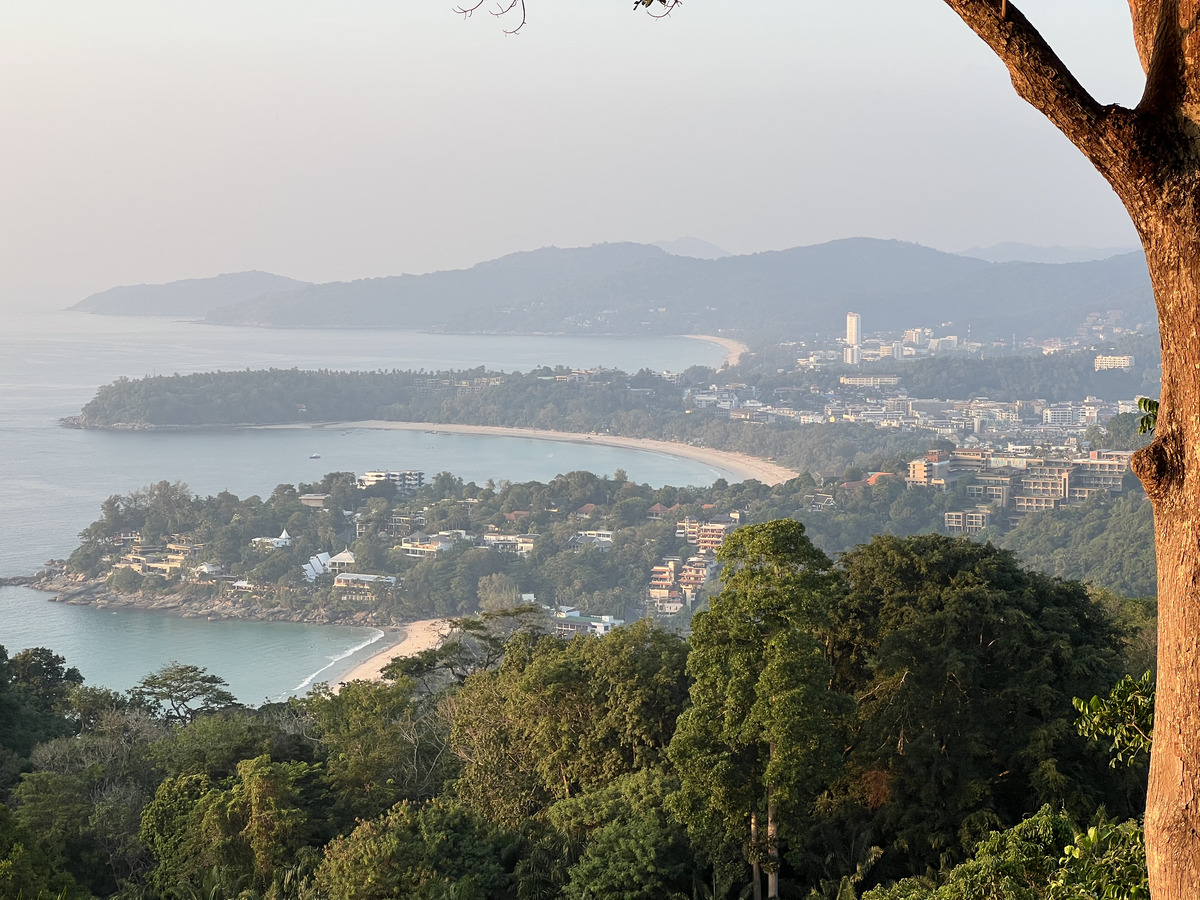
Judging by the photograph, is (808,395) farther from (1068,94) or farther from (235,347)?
(1068,94)

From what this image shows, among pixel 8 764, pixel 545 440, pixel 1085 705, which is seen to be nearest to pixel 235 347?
pixel 545 440

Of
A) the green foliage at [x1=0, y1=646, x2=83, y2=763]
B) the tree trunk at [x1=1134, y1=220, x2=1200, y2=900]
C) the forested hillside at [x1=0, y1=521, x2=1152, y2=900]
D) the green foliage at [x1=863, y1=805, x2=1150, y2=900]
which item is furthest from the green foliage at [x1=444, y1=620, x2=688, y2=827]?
the tree trunk at [x1=1134, y1=220, x2=1200, y2=900]

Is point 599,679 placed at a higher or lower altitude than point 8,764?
higher

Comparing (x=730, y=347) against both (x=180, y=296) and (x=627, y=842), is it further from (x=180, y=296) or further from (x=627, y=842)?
(x=627, y=842)

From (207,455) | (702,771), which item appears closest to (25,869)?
(702,771)

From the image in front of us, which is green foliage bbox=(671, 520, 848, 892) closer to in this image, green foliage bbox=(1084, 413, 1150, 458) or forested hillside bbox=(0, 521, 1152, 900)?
forested hillside bbox=(0, 521, 1152, 900)

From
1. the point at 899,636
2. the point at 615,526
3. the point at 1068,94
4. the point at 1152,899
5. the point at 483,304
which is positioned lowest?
the point at 615,526

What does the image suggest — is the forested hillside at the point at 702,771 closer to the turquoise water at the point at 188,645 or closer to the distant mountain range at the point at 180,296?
the turquoise water at the point at 188,645
